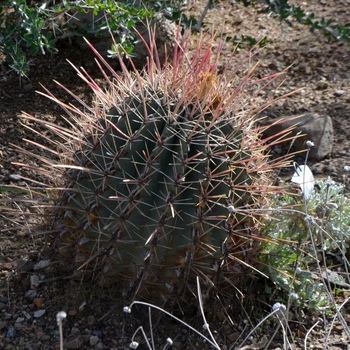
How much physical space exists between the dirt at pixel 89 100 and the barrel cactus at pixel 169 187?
0.62 feet

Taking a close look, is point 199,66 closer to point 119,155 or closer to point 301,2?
point 119,155

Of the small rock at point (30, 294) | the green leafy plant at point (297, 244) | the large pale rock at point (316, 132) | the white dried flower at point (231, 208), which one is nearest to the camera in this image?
the white dried flower at point (231, 208)

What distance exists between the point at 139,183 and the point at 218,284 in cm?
50

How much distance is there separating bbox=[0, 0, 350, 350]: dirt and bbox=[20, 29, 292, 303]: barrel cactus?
0.62 feet

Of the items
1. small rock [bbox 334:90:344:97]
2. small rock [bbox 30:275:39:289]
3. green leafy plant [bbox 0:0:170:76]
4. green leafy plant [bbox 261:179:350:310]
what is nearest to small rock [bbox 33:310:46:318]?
small rock [bbox 30:275:39:289]

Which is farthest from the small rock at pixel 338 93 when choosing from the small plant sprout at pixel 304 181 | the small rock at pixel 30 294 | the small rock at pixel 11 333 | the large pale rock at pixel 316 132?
the small rock at pixel 11 333

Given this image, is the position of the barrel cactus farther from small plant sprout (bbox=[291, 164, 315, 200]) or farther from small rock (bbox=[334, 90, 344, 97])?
small rock (bbox=[334, 90, 344, 97])

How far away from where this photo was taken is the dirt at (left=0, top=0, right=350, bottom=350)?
2582 millimetres

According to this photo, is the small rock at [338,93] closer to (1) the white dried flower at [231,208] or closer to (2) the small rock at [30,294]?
(1) the white dried flower at [231,208]

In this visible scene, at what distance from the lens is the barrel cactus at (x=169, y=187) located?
2.33 metres

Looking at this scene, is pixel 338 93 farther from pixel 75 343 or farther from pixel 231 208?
pixel 75 343

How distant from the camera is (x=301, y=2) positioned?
558cm

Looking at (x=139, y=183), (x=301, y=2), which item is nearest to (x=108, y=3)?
(x=139, y=183)

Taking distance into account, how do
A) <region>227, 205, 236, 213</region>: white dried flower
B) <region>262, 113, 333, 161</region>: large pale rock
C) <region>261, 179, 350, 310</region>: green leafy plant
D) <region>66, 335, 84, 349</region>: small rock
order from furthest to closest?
<region>262, 113, 333, 161</region>: large pale rock → <region>261, 179, 350, 310</region>: green leafy plant → <region>66, 335, 84, 349</region>: small rock → <region>227, 205, 236, 213</region>: white dried flower
